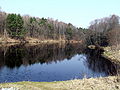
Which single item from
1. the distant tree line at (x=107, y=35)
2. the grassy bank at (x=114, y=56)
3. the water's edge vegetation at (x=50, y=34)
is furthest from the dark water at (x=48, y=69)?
the distant tree line at (x=107, y=35)

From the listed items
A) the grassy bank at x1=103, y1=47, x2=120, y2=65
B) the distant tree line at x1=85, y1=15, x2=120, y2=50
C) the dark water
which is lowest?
the dark water

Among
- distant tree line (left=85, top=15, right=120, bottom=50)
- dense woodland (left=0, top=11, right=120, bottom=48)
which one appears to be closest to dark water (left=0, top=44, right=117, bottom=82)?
distant tree line (left=85, top=15, right=120, bottom=50)

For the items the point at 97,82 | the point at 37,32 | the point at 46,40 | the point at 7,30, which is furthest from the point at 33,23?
the point at 97,82

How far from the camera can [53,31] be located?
131125mm

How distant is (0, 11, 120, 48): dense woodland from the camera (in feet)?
295

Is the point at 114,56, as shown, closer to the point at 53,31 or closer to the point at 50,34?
the point at 50,34

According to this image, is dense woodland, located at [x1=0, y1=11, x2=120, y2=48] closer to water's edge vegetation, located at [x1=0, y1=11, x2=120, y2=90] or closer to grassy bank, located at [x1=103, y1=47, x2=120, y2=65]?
water's edge vegetation, located at [x1=0, y1=11, x2=120, y2=90]

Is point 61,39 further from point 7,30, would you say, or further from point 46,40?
point 7,30

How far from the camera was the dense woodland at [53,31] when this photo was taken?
89969 mm

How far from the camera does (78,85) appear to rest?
19578mm

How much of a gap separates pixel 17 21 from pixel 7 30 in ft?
21.3

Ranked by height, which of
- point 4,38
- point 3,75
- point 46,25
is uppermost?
point 46,25

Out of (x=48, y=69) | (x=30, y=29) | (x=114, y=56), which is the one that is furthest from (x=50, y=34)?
(x=48, y=69)

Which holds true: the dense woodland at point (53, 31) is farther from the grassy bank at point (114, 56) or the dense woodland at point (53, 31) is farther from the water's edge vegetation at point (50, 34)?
the grassy bank at point (114, 56)
